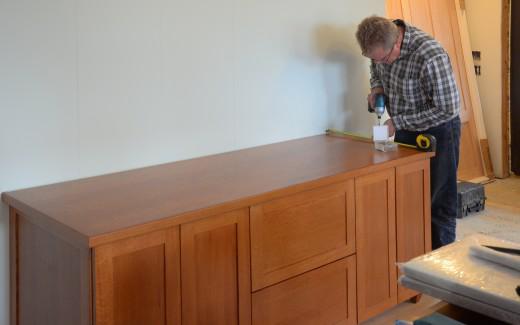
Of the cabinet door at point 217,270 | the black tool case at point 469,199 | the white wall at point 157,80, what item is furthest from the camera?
the black tool case at point 469,199

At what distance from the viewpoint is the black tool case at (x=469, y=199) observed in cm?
433

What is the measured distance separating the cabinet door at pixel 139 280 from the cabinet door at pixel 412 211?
1.31 meters

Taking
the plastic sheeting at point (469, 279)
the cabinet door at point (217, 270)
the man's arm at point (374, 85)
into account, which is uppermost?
the man's arm at point (374, 85)

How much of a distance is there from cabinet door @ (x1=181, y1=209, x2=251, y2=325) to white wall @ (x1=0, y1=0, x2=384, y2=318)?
0.66m

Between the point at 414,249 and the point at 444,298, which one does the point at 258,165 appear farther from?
the point at 444,298

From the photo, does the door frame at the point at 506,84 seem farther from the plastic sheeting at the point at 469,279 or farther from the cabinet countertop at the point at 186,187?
the plastic sheeting at the point at 469,279

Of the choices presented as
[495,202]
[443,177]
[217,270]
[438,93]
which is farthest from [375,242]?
[495,202]

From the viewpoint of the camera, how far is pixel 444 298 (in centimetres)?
108

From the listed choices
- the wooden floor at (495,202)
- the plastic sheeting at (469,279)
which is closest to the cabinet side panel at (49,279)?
the plastic sheeting at (469,279)

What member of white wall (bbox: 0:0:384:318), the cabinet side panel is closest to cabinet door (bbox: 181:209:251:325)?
the cabinet side panel

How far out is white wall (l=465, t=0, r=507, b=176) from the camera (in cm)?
531

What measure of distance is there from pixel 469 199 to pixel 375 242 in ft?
6.55

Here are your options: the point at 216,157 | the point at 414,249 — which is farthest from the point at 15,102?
the point at 414,249

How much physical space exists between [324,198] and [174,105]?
2.58ft
